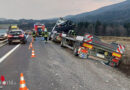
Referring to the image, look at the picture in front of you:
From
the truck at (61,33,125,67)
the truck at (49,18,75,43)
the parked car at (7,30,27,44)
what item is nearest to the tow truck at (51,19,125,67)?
the truck at (61,33,125,67)

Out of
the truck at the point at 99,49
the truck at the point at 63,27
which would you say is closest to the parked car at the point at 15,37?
the truck at the point at 63,27

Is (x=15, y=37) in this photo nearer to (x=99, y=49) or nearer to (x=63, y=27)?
(x=63, y=27)

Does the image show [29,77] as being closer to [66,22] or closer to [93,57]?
[93,57]

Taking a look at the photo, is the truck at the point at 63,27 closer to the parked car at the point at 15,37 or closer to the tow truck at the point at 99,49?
the parked car at the point at 15,37

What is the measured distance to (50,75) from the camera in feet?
18.7

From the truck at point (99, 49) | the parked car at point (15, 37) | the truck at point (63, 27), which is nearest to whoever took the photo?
the truck at point (99, 49)

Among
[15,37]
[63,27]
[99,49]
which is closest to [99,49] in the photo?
[99,49]

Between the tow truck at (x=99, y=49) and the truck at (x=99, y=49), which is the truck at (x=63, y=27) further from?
the truck at (x=99, y=49)

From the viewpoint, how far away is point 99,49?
8.89m

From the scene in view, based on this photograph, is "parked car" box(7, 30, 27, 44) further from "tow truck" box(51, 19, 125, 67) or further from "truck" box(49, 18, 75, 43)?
"tow truck" box(51, 19, 125, 67)

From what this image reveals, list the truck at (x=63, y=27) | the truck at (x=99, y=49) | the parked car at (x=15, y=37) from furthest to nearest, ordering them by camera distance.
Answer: the truck at (x=63, y=27) < the parked car at (x=15, y=37) < the truck at (x=99, y=49)

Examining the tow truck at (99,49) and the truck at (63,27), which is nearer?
the tow truck at (99,49)

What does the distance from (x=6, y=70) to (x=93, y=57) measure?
5079 millimetres

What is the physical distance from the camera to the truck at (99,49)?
8.03 meters
